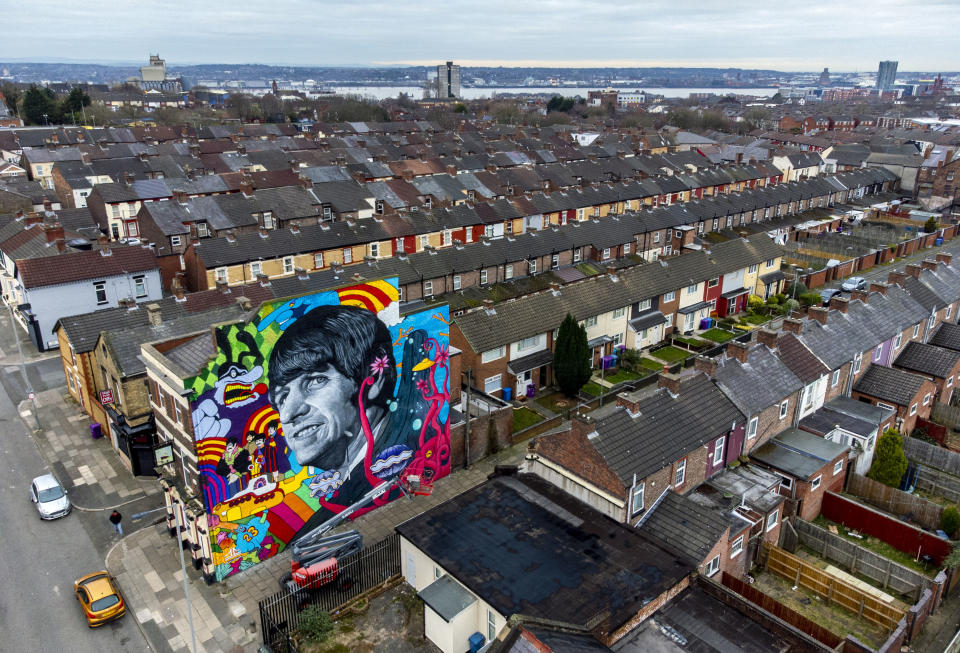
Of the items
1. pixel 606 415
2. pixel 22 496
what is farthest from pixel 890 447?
pixel 22 496

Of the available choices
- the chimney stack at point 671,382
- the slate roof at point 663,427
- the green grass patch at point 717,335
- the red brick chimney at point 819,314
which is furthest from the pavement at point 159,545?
the green grass patch at point 717,335

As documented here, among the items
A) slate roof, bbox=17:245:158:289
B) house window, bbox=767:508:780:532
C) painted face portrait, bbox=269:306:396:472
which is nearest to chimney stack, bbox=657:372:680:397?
house window, bbox=767:508:780:532

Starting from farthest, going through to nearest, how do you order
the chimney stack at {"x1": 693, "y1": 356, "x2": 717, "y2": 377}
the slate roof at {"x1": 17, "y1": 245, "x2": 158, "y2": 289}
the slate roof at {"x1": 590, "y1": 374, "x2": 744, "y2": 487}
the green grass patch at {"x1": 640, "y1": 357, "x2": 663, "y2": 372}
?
the green grass patch at {"x1": 640, "y1": 357, "x2": 663, "y2": 372}
the slate roof at {"x1": 17, "y1": 245, "x2": 158, "y2": 289}
the chimney stack at {"x1": 693, "y1": 356, "x2": 717, "y2": 377}
the slate roof at {"x1": 590, "y1": 374, "x2": 744, "y2": 487}

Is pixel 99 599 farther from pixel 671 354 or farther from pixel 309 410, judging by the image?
pixel 671 354

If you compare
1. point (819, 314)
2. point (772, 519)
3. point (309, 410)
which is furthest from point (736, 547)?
point (819, 314)

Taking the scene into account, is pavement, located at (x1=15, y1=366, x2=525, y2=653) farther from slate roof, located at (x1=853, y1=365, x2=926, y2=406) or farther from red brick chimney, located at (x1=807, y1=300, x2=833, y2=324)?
slate roof, located at (x1=853, y1=365, x2=926, y2=406)

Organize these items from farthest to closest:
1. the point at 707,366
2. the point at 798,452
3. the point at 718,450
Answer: the point at 707,366
the point at 798,452
the point at 718,450
